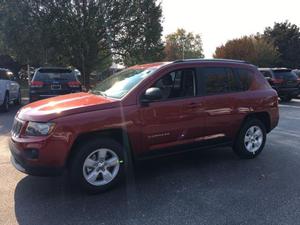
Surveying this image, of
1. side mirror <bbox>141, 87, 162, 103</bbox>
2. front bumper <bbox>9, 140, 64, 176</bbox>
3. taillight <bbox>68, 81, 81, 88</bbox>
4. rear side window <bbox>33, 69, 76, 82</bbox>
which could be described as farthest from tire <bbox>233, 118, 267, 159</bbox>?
rear side window <bbox>33, 69, 76, 82</bbox>

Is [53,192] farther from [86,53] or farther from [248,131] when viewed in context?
[86,53]

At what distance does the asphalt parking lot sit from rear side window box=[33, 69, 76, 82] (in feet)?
21.2

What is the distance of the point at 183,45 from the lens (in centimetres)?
9012

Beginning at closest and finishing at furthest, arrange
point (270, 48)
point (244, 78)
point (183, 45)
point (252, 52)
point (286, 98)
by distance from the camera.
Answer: point (244, 78) < point (286, 98) < point (252, 52) < point (270, 48) < point (183, 45)

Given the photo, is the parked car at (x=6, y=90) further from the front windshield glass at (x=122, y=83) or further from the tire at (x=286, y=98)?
the tire at (x=286, y=98)

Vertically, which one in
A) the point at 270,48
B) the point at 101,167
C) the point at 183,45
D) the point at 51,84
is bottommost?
the point at 101,167

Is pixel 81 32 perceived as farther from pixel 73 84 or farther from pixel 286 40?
pixel 286 40

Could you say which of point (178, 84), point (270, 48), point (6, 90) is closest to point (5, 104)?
point (6, 90)

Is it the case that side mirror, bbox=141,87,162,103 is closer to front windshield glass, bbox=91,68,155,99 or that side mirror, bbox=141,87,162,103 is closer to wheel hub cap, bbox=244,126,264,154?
front windshield glass, bbox=91,68,155,99

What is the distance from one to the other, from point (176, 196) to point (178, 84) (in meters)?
1.79

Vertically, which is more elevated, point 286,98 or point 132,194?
point 132,194

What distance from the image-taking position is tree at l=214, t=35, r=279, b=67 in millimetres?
45875

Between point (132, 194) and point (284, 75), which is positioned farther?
point (284, 75)

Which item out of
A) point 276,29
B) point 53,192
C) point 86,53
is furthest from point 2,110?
point 276,29
